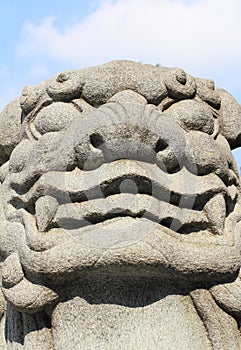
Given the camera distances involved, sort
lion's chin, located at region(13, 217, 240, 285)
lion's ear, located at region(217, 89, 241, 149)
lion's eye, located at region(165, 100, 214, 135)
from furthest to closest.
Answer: lion's ear, located at region(217, 89, 241, 149) < lion's eye, located at region(165, 100, 214, 135) < lion's chin, located at region(13, 217, 240, 285)

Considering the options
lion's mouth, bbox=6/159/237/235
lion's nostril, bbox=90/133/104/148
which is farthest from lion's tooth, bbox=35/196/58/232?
lion's nostril, bbox=90/133/104/148

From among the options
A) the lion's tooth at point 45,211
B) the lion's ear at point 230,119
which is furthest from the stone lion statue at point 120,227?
the lion's ear at point 230,119

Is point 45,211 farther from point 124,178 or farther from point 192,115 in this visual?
point 192,115

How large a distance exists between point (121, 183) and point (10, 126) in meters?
0.91

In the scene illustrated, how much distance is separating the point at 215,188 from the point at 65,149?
0.79 meters

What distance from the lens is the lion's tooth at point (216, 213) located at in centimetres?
340

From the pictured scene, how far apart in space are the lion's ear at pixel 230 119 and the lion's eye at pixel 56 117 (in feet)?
2.81

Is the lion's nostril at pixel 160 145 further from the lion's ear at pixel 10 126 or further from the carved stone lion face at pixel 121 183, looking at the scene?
the lion's ear at pixel 10 126

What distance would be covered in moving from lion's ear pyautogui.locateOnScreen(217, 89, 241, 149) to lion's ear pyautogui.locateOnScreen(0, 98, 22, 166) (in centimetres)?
116

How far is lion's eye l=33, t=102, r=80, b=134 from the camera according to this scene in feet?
11.4

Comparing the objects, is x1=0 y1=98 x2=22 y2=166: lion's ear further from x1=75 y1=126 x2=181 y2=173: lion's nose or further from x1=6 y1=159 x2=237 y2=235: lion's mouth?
x1=75 y1=126 x2=181 y2=173: lion's nose

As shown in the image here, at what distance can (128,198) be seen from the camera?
329 centimetres

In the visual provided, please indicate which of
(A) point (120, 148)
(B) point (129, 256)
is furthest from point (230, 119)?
(B) point (129, 256)

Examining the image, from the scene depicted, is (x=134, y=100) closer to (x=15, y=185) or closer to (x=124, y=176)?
(x=124, y=176)
